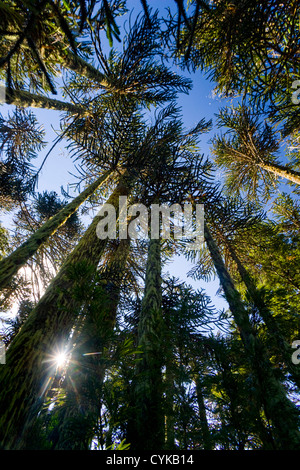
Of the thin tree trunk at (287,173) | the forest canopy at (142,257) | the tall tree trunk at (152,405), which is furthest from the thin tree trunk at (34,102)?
the thin tree trunk at (287,173)

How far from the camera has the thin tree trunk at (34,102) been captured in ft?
14.6

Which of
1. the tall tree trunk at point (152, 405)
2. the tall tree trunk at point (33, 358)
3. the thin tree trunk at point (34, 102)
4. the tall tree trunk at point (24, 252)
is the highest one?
the thin tree trunk at point (34, 102)

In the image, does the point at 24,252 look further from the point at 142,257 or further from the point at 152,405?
the point at 142,257

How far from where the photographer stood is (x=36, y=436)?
1.18 meters

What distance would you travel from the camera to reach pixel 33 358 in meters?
2.37

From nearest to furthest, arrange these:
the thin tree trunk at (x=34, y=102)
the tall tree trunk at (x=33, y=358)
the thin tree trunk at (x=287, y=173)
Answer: the tall tree trunk at (x=33, y=358) → the thin tree trunk at (x=34, y=102) → the thin tree trunk at (x=287, y=173)

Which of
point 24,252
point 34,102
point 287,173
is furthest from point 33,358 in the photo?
point 287,173

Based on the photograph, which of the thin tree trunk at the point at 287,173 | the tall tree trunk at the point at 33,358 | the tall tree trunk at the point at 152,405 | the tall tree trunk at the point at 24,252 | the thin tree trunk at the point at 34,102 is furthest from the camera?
the thin tree trunk at the point at 287,173

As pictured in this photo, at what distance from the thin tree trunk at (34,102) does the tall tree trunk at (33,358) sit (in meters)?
4.33

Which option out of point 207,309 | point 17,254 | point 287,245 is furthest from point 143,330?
point 287,245

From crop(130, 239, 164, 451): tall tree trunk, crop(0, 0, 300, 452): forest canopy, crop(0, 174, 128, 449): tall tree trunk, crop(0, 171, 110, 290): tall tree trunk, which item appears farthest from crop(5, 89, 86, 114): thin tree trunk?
crop(130, 239, 164, 451): tall tree trunk

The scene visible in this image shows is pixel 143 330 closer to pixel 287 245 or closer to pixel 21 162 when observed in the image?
pixel 21 162

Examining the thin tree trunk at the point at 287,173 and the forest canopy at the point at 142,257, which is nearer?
the forest canopy at the point at 142,257

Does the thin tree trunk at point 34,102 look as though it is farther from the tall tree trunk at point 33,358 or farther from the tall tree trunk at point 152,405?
the tall tree trunk at point 152,405
